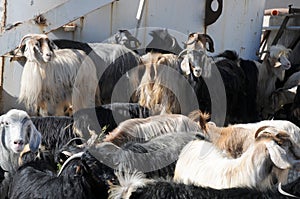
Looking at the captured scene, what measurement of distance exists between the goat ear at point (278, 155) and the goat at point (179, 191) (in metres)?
0.35

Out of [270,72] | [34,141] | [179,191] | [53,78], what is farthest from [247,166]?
[270,72]

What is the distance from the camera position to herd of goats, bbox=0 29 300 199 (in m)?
4.65

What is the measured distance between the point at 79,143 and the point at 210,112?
210 centimetres

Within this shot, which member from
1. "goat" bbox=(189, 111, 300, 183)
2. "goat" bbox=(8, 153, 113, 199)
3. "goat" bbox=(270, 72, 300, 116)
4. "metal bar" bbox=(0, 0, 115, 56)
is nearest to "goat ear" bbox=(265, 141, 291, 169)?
"goat" bbox=(189, 111, 300, 183)

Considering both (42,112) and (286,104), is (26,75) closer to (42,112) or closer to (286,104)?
(42,112)

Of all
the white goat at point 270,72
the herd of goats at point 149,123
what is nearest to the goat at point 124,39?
the herd of goats at point 149,123

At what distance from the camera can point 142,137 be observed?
5.77 metres

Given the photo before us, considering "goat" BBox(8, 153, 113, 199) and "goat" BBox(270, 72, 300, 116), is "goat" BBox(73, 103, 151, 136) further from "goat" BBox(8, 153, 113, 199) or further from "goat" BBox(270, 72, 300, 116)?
"goat" BBox(270, 72, 300, 116)

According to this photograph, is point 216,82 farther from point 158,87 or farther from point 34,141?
point 34,141

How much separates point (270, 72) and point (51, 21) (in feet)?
11.0

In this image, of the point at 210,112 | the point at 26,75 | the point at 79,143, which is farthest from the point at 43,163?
the point at 210,112

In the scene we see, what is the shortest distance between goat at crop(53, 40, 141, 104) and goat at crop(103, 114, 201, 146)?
1.25 metres

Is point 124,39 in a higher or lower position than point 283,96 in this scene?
higher

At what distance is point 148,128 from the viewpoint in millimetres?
5895
